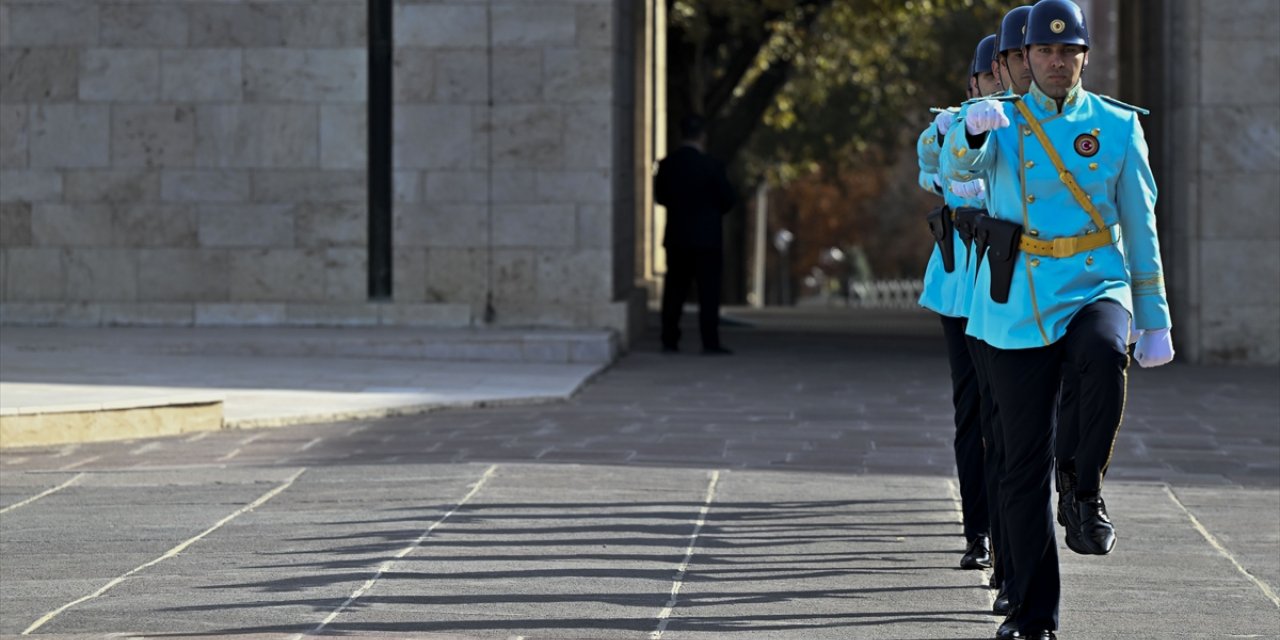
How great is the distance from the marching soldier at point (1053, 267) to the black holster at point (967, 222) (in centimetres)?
22

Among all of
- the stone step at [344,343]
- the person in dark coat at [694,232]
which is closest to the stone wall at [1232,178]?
the person in dark coat at [694,232]

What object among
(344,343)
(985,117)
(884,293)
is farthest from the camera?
(884,293)

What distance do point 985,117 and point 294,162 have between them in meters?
11.5

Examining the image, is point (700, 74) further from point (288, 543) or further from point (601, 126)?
point (288, 543)

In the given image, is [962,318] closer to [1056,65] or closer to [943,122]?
[943,122]

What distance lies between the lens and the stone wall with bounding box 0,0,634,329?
16656 millimetres

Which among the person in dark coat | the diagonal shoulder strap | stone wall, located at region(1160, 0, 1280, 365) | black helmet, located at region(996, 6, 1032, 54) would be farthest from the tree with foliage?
the diagonal shoulder strap

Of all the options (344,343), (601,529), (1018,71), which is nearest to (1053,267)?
(1018,71)

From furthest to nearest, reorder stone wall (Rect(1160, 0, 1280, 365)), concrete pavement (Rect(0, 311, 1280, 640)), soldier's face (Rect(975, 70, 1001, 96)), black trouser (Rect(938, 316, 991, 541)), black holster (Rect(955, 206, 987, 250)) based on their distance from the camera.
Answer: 1. stone wall (Rect(1160, 0, 1280, 365))
2. black trouser (Rect(938, 316, 991, 541))
3. soldier's face (Rect(975, 70, 1001, 96))
4. concrete pavement (Rect(0, 311, 1280, 640))
5. black holster (Rect(955, 206, 987, 250))

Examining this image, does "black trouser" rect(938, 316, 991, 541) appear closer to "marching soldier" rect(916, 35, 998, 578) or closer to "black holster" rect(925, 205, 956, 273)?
"marching soldier" rect(916, 35, 998, 578)

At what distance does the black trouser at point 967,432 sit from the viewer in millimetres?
7215

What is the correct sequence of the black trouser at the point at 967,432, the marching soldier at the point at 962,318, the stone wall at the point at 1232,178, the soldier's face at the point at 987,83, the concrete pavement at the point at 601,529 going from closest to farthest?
the concrete pavement at the point at 601,529 < the marching soldier at the point at 962,318 < the soldier's face at the point at 987,83 < the black trouser at the point at 967,432 < the stone wall at the point at 1232,178

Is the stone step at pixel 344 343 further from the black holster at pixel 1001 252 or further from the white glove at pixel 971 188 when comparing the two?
the black holster at pixel 1001 252

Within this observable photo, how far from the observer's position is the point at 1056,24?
5.83 meters
